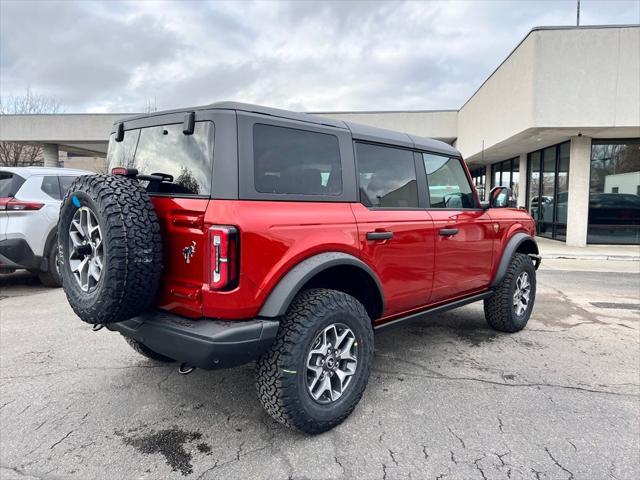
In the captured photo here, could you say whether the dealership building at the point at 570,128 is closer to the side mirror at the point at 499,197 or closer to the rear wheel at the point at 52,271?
the side mirror at the point at 499,197

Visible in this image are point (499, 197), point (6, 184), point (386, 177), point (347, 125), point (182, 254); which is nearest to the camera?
point (182, 254)

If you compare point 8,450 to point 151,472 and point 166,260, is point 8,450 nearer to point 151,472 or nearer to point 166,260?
Result: point 151,472

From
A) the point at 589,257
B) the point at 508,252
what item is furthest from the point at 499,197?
the point at 589,257

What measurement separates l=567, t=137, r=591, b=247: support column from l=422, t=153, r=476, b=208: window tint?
1099cm

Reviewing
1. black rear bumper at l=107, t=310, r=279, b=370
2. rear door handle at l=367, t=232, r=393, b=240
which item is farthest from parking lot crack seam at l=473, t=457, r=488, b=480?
rear door handle at l=367, t=232, r=393, b=240

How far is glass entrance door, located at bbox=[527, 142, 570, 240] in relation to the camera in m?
14.5

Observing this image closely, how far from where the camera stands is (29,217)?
6410 millimetres

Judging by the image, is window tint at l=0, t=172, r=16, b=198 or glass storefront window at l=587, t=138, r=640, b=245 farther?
glass storefront window at l=587, t=138, r=640, b=245

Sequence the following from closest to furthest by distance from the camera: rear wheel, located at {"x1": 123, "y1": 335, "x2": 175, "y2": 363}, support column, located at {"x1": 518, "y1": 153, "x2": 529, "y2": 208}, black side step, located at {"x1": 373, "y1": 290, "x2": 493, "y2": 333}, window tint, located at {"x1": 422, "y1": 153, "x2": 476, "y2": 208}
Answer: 1. black side step, located at {"x1": 373, "y1": 290, "x2": 493, "y2": 333}
2. rear wheel, located at {"x1": 123, "y1": 335, "x2": 175, "y2": 363}
3. window tint, located at {"x1": 422, "y1": 153, "x2": 476, "y2": 208}
4. support column, located at {"x1": 518, "y1": 153, "x2": 529, "y2": 208}

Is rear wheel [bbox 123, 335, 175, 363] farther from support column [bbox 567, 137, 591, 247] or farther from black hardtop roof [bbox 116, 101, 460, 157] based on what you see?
support column [bbox 567, 137, 591, 247]

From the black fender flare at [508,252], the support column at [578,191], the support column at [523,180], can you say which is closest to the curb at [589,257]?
the support column at [578,191]

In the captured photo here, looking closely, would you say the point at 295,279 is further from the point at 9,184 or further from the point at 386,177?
the point at 9,184

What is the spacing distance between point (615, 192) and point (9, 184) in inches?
606

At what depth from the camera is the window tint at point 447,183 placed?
3949mm
